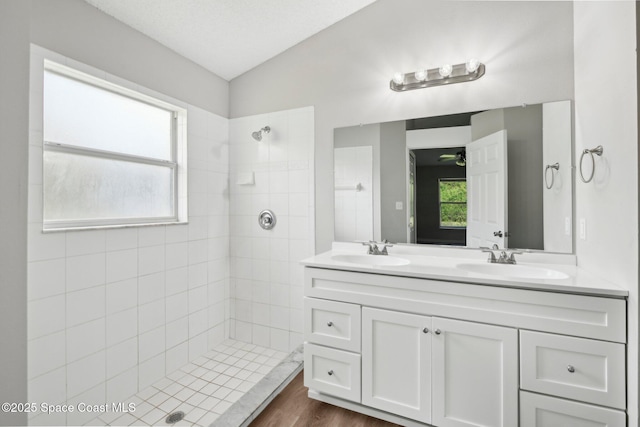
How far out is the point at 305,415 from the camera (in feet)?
5.78

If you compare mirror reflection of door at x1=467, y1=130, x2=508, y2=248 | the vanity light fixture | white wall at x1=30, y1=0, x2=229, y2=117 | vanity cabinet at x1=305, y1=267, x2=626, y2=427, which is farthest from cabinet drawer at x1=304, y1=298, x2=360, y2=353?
white wall at x1=30, y1=0, x2=229, y2=117

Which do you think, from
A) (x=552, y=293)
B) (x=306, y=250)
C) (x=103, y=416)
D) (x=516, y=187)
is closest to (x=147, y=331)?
(x=103, y=416)

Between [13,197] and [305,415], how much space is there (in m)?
1.71

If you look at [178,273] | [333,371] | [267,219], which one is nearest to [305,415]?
[333,371]

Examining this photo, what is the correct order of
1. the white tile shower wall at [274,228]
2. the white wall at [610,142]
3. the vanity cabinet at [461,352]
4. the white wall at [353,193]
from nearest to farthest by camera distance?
the white wall at [610,142]
the vanity cabinet at [461,352]
the white wall at [353,193]
the white tile shower wall at [274,228]

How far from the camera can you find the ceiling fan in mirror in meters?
1.96

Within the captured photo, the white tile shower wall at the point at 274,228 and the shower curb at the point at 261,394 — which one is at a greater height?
the white tile shower wall at the point at 274,228

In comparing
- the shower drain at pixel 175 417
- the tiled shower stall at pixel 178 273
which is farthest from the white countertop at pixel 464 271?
the shower drain at pixel 175 417

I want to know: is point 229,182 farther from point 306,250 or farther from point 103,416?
point 103,416

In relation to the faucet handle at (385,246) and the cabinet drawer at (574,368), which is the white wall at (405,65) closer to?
the faucet handle at (385,246)

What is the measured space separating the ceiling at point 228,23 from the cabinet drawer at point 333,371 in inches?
85.7

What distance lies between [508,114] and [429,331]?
1.37 metres

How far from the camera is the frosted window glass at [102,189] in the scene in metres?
1.67

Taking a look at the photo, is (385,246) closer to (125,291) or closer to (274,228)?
(274,228)
